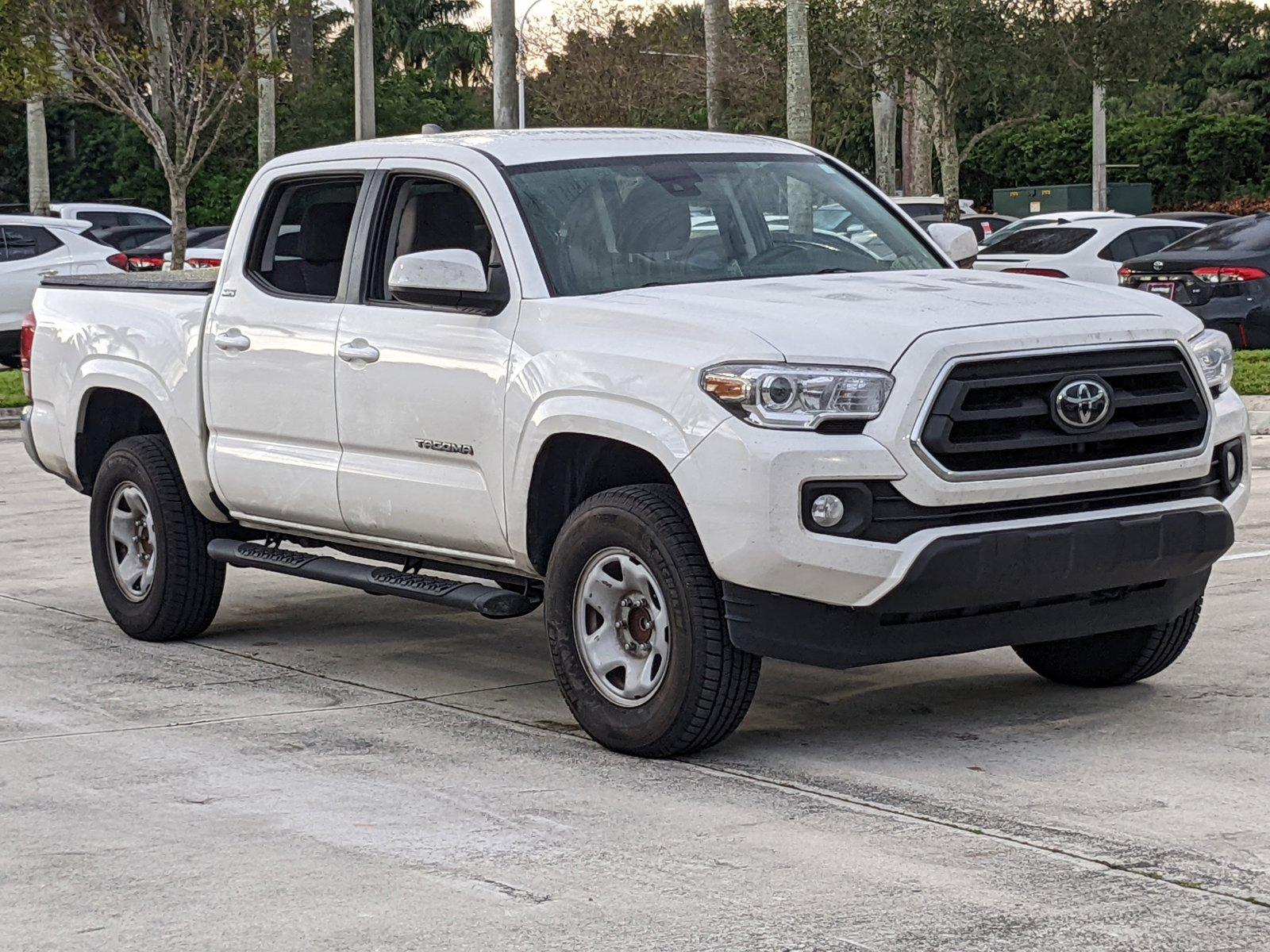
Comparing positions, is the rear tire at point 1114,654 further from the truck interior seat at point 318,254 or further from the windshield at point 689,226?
the truck interior seat at point 318,254

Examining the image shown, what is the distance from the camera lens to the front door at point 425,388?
6895 mm

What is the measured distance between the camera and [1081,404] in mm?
6082

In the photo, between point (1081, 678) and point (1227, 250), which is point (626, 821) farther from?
point (1227, 250)

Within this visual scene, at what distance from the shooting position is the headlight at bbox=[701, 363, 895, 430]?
5.89 m

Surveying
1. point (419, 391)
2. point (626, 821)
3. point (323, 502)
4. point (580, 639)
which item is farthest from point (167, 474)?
point (626, 821)

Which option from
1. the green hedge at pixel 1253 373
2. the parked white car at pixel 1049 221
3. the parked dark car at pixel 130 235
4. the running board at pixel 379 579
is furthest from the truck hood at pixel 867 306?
the parked dark car at pixel 130 235

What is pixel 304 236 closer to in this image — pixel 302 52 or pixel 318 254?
pixel 318 254

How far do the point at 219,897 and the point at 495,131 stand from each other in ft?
11.7

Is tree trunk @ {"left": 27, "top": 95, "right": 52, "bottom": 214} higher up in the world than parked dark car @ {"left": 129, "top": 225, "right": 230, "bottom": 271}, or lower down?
higher up

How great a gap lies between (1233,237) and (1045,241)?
13.8 ft

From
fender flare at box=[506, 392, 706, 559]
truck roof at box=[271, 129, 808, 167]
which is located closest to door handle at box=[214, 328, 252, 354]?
truck roof at box=[271, 129, 808, 167]

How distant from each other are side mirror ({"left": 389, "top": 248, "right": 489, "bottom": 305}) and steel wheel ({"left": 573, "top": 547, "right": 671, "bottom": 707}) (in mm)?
1027

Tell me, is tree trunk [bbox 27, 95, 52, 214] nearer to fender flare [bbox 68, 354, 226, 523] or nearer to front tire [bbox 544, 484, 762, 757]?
fender flare [bbox 68, 354, 226, 523]

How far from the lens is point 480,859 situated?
208 inches
